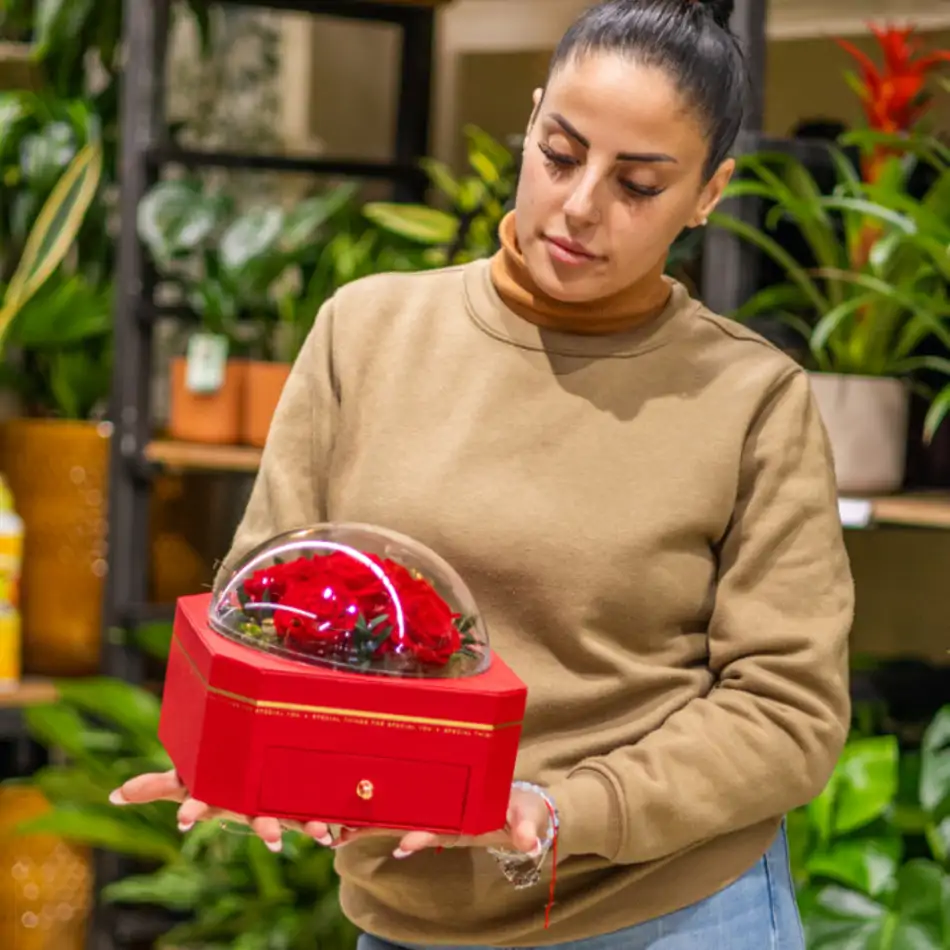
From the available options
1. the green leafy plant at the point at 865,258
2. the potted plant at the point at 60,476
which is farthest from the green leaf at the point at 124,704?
the green leafy plant at the point at 865,258

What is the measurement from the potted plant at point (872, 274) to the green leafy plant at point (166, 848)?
113cm

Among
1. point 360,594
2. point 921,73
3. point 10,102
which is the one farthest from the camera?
point 10,102

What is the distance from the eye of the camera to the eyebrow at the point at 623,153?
4.16 ft

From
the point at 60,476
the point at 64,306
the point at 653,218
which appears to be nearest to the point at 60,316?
the point at 64,306

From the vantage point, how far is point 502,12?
350 centimetres

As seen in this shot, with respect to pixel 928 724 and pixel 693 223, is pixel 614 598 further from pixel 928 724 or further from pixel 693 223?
pixel 928 724

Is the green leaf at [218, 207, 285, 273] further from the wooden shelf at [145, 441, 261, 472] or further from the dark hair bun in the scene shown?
the dark hair bun

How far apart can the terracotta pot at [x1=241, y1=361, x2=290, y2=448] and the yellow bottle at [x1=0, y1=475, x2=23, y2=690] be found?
51cm

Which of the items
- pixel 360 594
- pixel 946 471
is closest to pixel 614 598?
pixel 360 594

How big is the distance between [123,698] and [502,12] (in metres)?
1.61

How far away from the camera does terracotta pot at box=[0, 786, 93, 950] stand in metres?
3.14

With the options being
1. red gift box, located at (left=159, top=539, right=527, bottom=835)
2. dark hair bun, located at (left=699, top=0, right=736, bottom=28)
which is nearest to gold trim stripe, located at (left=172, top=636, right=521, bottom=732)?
red gift box, located at (left=159, top=539, right=527, bottom=835)

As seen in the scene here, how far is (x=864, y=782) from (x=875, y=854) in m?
0.10

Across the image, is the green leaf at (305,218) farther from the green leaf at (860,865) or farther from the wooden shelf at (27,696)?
the green leaf at (860,865)
